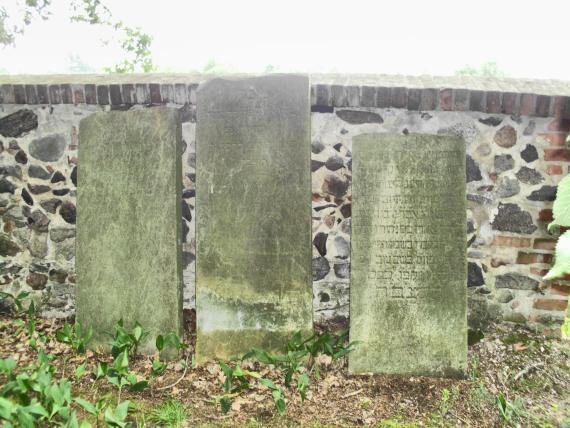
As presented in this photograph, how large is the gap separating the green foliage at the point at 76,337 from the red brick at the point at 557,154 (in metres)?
3.74

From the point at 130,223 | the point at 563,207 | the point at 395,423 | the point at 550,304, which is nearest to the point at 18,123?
the point at 130,223

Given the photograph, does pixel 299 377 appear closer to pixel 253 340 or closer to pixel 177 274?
pixel 253 340

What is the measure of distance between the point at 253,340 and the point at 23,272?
222 cm

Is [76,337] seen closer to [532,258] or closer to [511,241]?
[511,241]

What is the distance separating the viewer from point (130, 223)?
3400 mm

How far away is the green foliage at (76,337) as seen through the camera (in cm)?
334

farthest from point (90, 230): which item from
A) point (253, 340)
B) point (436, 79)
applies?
point (436, 79)

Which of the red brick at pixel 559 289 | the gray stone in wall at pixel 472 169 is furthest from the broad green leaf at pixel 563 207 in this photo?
the red brick at pixel 559 289

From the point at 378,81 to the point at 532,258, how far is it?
1877mm

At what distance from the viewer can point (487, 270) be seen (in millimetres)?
A: 3652

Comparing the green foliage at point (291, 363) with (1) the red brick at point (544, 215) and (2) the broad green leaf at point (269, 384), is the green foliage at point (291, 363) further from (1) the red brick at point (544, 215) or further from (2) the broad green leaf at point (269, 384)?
(1) the red brick at point (544, 215)

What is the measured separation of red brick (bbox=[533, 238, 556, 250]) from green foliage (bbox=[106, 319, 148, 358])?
307 centimetres

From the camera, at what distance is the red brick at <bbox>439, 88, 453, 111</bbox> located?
3477 millimetres

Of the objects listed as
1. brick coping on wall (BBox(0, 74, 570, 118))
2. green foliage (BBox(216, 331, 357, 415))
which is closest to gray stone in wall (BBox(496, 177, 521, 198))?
brick coping on wall (BBox(0, 74, 570, 118))
